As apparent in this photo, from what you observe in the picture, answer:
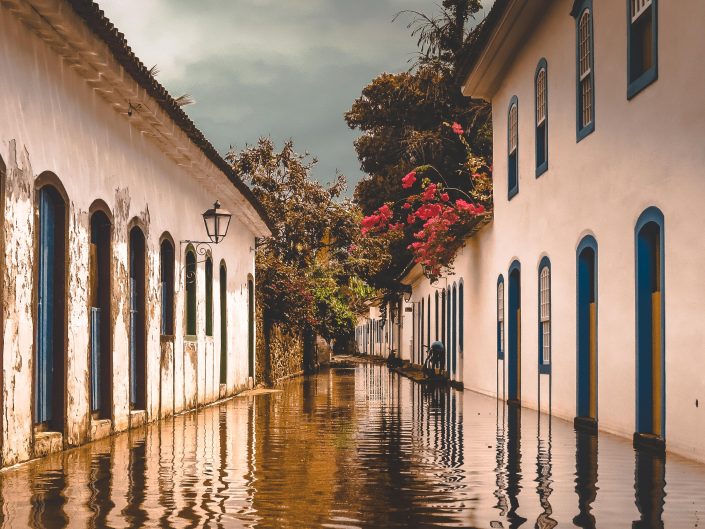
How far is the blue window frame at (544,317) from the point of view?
685 inches

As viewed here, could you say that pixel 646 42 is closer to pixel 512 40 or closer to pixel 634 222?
pixel 634 222

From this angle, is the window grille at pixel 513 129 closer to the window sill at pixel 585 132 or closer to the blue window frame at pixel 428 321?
the window sill at pixel 585 132

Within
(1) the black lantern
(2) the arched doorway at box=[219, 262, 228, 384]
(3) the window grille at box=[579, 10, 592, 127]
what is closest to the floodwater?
(3) the window grille at box=[579, 10, 592, 127]

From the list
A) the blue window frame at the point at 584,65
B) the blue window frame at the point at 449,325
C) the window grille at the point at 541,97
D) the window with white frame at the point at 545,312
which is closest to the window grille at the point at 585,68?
the blue window frame at the point at 584,65

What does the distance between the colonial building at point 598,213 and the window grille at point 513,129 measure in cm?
3

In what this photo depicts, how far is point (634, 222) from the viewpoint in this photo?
40.0ft

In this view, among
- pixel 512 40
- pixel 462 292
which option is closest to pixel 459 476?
pixel 512 40

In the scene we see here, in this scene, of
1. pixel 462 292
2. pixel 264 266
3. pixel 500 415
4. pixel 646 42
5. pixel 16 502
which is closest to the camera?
pixel 16 502

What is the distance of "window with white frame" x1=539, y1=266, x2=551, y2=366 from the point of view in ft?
57.3

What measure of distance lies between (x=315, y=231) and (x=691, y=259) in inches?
1173

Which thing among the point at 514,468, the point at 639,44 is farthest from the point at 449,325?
the point at 514,468

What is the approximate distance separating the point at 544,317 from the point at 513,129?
4.29 m

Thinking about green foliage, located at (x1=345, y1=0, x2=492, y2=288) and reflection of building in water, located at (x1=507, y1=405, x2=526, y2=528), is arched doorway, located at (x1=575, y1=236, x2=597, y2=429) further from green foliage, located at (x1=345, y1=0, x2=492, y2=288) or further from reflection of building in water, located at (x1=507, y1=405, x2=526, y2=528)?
green foliage, located at (x1=345, y1=0, x2=492, y2=288)

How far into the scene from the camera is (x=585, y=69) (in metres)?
14.9
